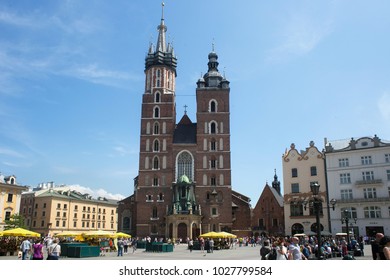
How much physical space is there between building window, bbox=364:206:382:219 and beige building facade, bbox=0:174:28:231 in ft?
161

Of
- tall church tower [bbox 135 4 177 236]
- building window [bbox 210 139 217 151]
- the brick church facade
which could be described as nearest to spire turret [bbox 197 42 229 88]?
the brick church facade

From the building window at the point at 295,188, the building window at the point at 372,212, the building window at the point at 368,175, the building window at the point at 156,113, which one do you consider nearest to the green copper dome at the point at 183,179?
the building window at the point at 156,113

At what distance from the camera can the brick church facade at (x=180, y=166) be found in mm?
57531

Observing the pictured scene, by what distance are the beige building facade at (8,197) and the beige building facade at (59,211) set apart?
16534 millimetres

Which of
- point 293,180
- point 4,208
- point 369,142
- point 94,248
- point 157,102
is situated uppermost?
point 157,102

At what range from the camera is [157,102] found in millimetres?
63875

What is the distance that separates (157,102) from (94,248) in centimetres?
3917

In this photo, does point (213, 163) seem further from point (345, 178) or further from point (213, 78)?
point (345, 178)

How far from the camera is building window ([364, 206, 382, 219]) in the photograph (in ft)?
148

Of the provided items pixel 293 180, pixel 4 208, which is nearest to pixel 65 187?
pixel 4 208

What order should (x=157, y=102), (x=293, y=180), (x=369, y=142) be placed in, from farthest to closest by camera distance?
(x=157, y=102), (x=293, y=180), (x=369, y=142)

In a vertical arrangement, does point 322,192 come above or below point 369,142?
below

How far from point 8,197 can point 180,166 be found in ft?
87.4
